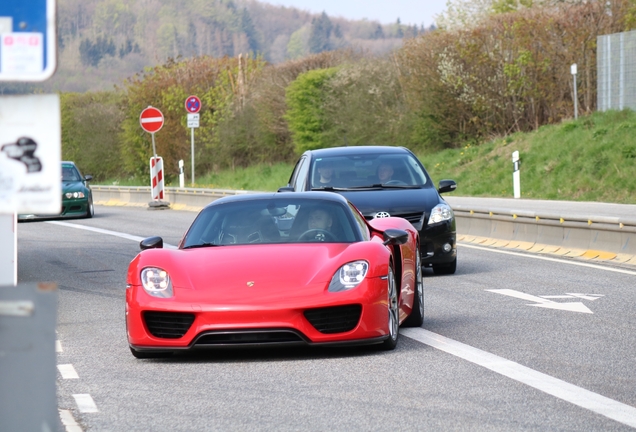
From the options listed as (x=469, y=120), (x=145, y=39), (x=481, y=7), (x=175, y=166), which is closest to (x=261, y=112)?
(x=175, y=166)

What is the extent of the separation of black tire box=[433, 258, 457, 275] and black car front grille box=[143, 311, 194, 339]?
6619 millimetres

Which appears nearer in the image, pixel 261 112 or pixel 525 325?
pixel 525 325

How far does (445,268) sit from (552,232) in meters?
3.92

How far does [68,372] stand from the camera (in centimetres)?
830

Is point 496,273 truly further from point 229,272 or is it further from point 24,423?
point 24,423

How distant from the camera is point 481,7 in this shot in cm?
5928

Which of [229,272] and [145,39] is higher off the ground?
[145,39]

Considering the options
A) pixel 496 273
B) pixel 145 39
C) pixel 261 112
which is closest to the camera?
pixel 496 273

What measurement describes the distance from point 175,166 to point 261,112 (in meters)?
5.58

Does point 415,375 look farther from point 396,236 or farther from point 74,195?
point 74,195

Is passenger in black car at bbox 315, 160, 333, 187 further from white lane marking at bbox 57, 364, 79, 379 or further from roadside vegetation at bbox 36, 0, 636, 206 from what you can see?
roadside vegetation at bbox 36, 0, 636, 206

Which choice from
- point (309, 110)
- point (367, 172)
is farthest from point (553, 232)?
point (309, 110)

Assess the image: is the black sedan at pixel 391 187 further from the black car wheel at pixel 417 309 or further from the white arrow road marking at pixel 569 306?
the black car wheel at pixel 417 309

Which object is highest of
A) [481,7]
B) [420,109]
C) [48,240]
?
[481,7]
